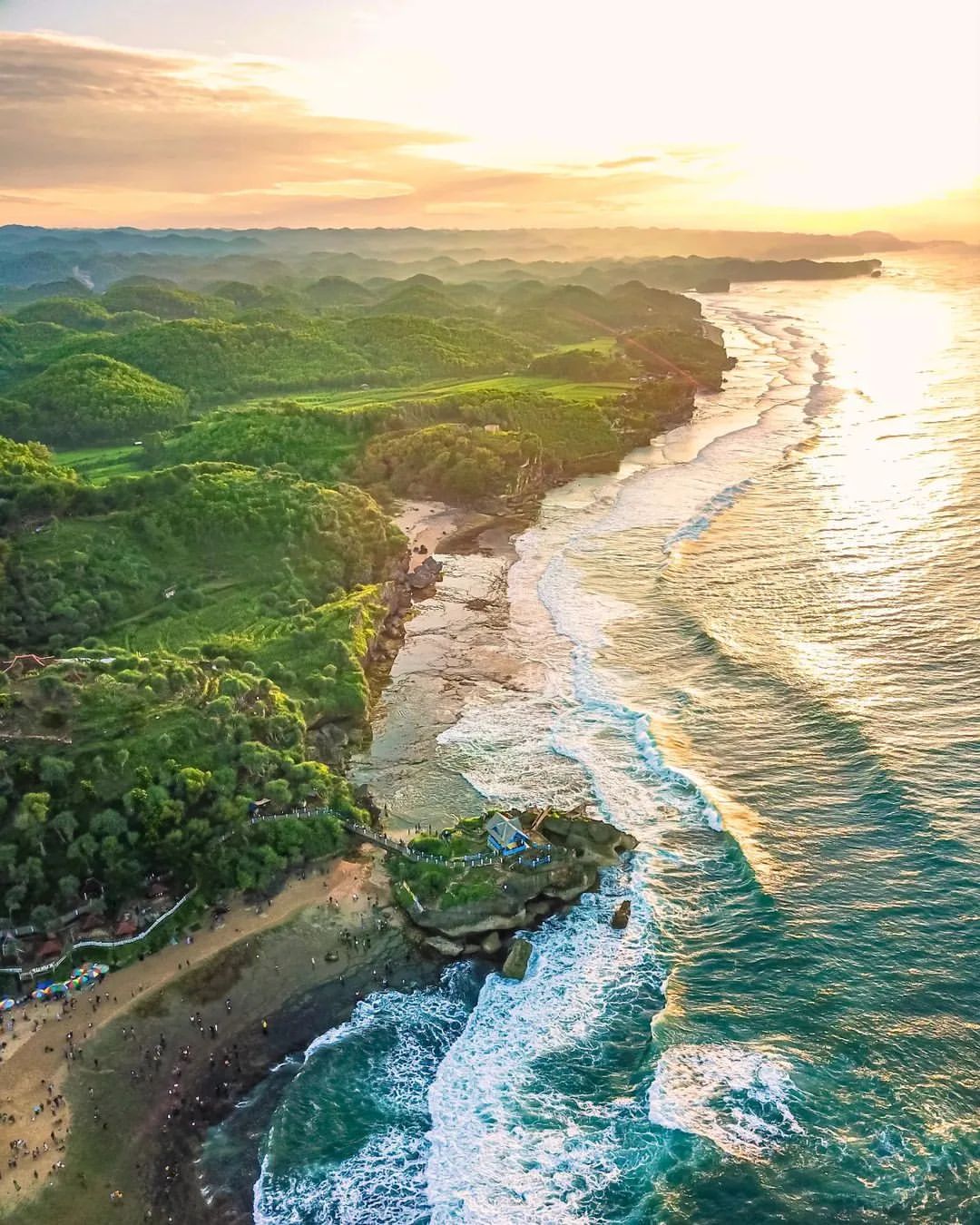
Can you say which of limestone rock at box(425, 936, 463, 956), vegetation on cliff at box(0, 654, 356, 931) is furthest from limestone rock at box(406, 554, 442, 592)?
limestone rock at box(425, 936, 463, 956)

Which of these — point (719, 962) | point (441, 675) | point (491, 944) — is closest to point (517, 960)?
point (491, 944)

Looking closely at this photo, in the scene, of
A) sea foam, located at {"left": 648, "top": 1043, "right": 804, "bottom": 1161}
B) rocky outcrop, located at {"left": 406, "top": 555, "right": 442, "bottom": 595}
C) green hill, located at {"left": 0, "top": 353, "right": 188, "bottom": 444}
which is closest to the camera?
sea foam, located at {"left": 648, "top": 1043, "right": 804, "bottom": 1161}

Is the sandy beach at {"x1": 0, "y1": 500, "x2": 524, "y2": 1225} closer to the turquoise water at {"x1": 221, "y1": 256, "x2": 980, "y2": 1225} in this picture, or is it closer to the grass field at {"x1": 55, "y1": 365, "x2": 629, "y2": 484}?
the turquoise water at {"x1": 221, "y1": 256, "x2": 980, "y2": 1225}

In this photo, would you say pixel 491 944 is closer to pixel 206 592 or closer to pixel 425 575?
pixel 206 592

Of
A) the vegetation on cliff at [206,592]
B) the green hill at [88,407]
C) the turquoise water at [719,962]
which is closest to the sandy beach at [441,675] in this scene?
the turquoise water at [719,962]

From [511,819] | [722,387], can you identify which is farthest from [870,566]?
[722,387]

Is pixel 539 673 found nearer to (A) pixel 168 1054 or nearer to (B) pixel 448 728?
(B) pixel 448 728

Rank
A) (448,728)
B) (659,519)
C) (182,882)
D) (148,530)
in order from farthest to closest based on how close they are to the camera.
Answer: (659,519) → (148,530) → (448,728) → (182,882)
